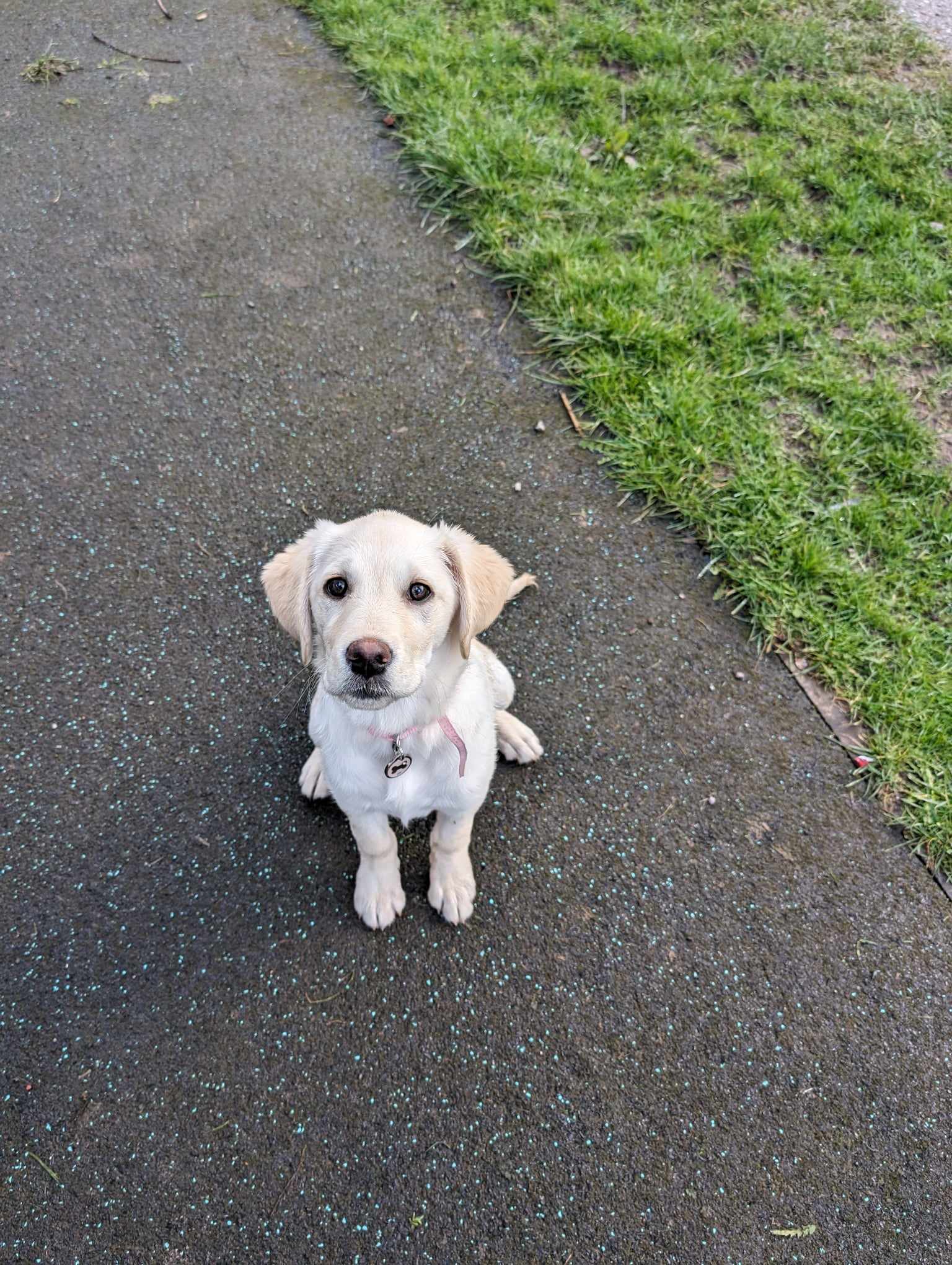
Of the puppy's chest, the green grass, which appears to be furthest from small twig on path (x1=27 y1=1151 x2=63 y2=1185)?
the green grass

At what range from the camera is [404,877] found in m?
2.99

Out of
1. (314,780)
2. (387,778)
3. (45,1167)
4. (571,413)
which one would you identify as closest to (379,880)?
(314,780)

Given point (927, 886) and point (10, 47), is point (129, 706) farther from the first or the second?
point (10, 47)

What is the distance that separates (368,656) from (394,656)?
0.25 ft

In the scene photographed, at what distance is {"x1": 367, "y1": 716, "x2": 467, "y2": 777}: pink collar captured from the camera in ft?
7.77

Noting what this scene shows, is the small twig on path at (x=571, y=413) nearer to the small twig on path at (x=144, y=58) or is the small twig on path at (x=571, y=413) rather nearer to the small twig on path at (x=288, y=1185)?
the small twig on path at (x=288, y=1185)

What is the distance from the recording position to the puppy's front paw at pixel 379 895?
2.82m

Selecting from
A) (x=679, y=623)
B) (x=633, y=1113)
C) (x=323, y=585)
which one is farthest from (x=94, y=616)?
(x=633, y=1113)

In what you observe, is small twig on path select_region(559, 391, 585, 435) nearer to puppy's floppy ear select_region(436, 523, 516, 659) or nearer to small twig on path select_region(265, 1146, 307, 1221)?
puppy's floppy ear select_region(436, 523, 516, 659)

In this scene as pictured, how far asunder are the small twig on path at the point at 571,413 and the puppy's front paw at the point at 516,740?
1723 mm

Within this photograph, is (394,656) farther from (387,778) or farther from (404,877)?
(404,877)

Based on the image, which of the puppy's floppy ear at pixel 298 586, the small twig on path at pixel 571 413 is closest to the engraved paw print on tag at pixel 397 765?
the puppy's floppy ear at pixel 298 586

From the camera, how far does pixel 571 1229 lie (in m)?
2.42

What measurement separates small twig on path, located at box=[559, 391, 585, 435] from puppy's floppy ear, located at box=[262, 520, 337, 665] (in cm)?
215
